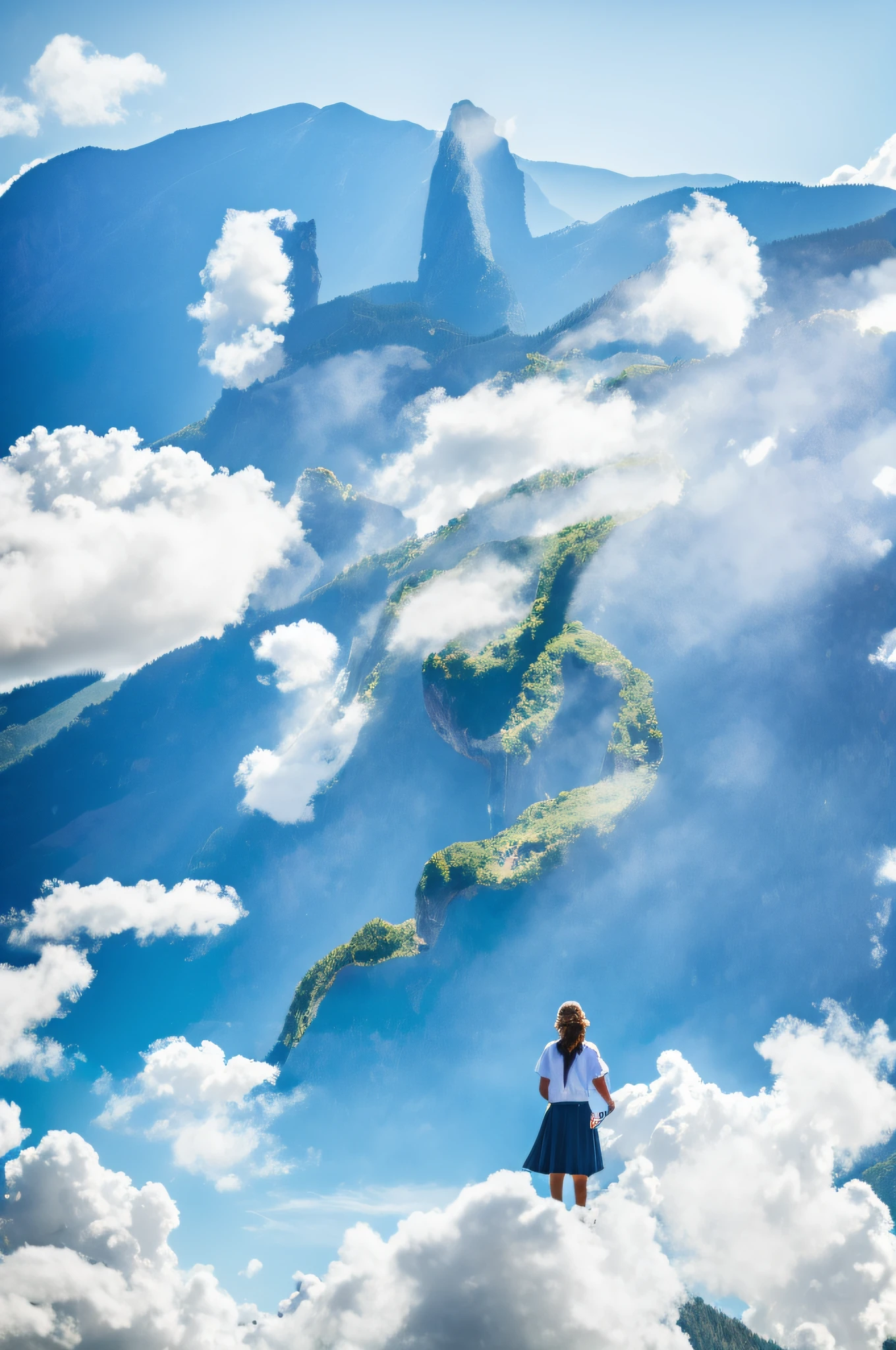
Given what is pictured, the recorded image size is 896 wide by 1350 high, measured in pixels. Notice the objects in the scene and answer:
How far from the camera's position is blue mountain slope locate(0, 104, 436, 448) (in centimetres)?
6900


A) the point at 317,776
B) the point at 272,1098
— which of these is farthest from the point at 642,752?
the point at 317,776

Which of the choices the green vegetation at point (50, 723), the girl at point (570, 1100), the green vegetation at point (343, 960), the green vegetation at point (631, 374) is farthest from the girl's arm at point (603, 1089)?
the green vegetation at point (50, 723)

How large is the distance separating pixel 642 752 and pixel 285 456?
47408 mm

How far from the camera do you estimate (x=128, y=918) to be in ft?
137

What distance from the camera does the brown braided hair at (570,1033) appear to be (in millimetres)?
6754

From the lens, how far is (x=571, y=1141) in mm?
6992

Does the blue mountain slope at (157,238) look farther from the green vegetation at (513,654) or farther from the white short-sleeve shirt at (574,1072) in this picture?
the white short-sleeve shirt at (574,1072)

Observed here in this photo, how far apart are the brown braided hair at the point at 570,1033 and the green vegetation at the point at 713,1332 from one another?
4089 cm

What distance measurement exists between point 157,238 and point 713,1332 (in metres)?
90.0

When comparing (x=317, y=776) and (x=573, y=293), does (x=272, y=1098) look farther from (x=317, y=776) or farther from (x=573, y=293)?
(x=573, y=293)

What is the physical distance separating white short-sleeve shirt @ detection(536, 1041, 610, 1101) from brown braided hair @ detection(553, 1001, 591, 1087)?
Answer: 3cm

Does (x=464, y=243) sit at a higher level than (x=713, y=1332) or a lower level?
higher

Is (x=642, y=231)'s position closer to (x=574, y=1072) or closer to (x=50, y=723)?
(x=50, y=723)

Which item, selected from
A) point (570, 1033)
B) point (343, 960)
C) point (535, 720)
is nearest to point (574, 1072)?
point (570, 1033)
